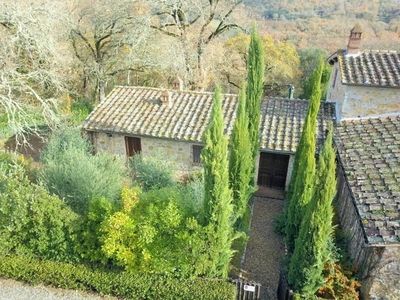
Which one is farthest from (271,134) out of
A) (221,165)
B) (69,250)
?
(69,250)

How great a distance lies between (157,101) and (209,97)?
2821 mm

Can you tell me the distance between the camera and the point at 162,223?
888 centimetres

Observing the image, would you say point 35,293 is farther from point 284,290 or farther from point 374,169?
point 374,169

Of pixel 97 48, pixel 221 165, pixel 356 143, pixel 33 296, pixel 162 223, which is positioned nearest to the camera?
pixel 221 165

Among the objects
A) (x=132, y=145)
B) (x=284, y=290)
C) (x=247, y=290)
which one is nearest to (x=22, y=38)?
(x=132, y=145)

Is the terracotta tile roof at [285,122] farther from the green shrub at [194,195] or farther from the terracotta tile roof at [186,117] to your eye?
the green shrub at [194,195]

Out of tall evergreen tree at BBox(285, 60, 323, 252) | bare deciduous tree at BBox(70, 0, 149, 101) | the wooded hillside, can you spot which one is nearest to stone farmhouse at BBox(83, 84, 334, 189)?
tall evergreen tree at BBox(285, 60, 323, 252)

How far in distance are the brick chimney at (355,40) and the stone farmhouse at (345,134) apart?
0.04 metres

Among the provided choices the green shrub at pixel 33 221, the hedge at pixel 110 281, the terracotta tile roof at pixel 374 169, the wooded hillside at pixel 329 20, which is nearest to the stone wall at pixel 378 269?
the terracotta tile roof at pixel 374 169

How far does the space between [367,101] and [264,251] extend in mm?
7821

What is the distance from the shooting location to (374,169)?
34.9 ft

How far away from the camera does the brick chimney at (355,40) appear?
14719 millimetres

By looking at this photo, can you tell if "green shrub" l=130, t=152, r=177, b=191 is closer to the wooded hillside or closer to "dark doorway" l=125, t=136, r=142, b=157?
"dark doorway" l=125, t=136, r=142, b=157

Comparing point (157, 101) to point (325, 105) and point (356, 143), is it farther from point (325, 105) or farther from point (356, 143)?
point (356, 143)
